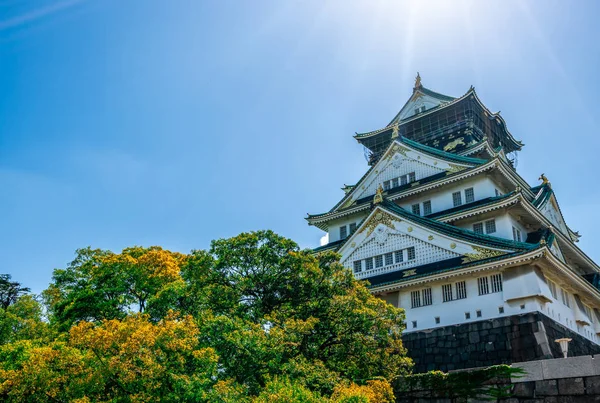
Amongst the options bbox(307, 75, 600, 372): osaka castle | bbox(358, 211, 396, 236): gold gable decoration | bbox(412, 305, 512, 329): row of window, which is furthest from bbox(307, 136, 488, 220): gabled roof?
bbox(412, 305, 512, 329): row of window

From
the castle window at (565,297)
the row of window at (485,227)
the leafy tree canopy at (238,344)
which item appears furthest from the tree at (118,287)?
the castle window at (565,297)

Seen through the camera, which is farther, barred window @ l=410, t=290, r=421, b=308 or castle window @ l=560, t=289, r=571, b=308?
castle window @ l=560, t=289, r=571, b=308

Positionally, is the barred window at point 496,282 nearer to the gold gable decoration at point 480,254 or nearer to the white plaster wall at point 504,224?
the gold gable decoration at point 480,254

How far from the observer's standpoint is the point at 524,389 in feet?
63.3

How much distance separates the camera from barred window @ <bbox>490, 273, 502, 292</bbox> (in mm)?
29125

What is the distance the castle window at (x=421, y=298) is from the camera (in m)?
31.2

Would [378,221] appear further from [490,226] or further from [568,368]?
[568,368]

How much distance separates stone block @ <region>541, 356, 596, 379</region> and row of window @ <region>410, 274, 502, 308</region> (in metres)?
10.5

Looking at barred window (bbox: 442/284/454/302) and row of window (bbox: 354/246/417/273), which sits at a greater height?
row of window (bbox: 354/246/417/273)

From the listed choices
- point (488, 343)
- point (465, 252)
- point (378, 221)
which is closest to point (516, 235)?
point (465, 252)

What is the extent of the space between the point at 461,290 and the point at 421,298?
2.37 m

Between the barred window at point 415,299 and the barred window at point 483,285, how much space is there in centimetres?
347

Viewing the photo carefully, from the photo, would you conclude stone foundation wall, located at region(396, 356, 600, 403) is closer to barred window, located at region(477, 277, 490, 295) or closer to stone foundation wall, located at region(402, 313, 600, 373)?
stone foundation wall, located at region(402, 313, 600, 373)

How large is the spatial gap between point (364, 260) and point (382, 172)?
33.3 feet
